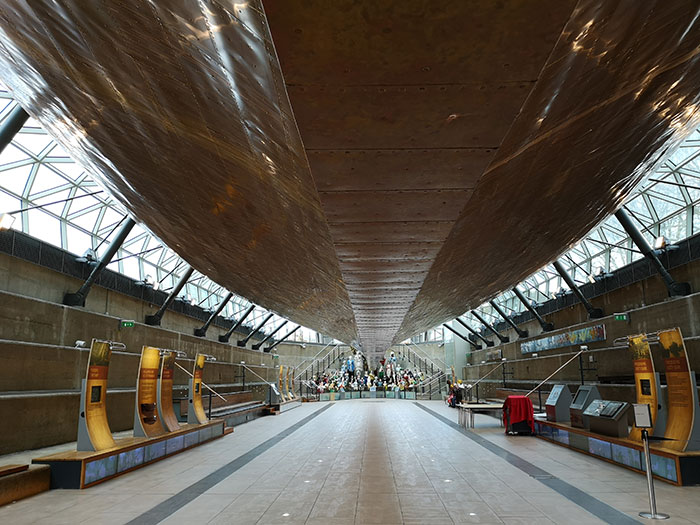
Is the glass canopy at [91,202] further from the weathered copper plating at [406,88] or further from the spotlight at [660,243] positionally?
the weathered copper plating at [406,88]

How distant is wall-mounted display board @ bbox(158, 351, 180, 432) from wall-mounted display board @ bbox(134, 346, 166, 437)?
0.09 meters

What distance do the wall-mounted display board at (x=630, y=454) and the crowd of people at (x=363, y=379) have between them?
28.1 meters

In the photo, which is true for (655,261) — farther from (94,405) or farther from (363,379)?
(363,379)

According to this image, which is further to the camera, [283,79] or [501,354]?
[501,354]

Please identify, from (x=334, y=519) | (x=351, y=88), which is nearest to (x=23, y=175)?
(x=334, y=519)

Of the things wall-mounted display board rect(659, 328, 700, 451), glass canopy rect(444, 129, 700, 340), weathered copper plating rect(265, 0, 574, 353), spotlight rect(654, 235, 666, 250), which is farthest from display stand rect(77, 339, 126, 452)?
spotlight rect(654, 235, 666, 250)

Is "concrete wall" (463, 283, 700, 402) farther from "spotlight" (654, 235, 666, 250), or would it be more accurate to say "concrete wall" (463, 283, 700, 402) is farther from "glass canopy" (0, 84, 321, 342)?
"glass canopy" (0, 84, 321, 342)

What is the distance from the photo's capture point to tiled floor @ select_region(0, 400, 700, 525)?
570cm

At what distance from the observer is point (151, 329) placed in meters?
18.7

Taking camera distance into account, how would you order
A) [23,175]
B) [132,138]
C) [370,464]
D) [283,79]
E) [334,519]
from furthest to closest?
[23,175] → [370,464] → [334,519] → [132,138] → [283,79]

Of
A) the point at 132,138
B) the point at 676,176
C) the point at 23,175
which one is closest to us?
the point at 132,138

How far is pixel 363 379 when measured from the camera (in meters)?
44.9

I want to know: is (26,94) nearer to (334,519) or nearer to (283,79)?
(283,79)

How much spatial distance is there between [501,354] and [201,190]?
29087mm
